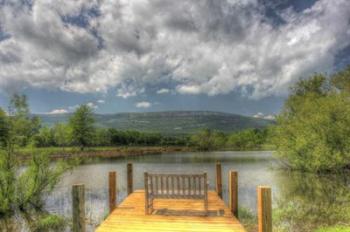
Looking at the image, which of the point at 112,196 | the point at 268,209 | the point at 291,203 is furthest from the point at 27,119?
the point at 291,203

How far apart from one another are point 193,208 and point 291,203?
668 centimetres

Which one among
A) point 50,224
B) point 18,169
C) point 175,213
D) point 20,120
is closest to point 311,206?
point 175,213

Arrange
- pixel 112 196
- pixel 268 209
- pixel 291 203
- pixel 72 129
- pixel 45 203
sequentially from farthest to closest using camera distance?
1. pixel 72 129
2. pixel 45 203
3. pixel 291 203
4. pixel 112 196
5. pixel 268 209

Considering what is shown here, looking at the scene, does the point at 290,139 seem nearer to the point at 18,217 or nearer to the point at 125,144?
the point at 18,217

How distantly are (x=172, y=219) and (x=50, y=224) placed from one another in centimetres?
568

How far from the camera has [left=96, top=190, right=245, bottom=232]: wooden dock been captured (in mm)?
6566

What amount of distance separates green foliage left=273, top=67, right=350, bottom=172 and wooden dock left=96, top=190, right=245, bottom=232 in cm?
1683

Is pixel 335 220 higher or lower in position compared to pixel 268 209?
lower

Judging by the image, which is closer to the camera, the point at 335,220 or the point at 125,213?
the point at 125,213

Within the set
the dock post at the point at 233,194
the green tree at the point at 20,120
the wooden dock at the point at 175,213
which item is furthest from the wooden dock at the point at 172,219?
the green tree at the point at 20,120

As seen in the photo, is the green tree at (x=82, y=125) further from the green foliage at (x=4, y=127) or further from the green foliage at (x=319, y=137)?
the green foliage at (x=4, y=127)

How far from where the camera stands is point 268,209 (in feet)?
16.4

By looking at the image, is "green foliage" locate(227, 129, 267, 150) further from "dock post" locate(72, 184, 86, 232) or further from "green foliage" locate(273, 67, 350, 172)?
"dock post" locate(72, 184, 86, 232)

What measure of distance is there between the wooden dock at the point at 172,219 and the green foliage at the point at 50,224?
3042 millimetres
